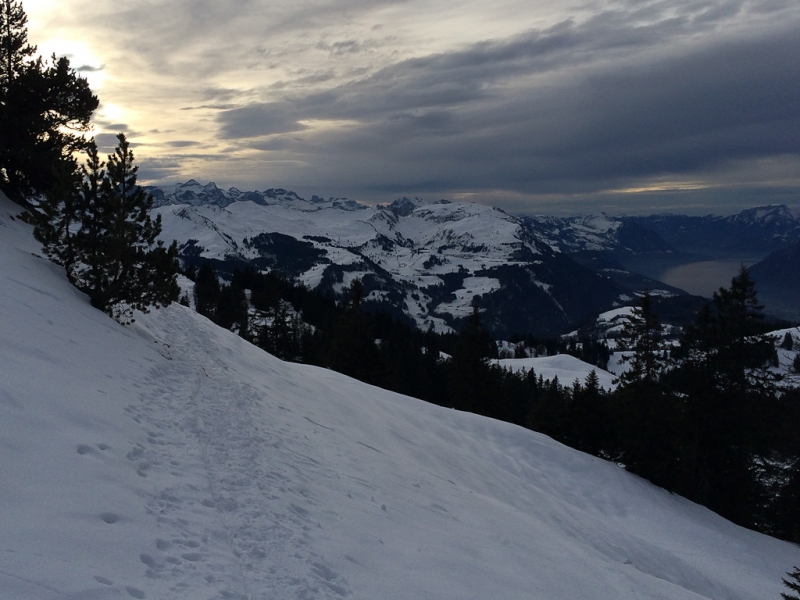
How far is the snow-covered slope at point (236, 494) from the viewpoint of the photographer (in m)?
5.55

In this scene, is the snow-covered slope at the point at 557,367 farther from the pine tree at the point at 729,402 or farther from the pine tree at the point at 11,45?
the pine tree at the point at 11,45

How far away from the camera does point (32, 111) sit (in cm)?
1791

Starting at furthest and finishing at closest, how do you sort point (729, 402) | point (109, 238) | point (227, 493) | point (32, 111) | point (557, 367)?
point (557, 367) < point (729, 402) < point (32, 111) < point (109, 238) < point (227, 493)

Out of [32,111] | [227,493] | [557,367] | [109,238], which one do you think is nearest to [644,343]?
[227,493]

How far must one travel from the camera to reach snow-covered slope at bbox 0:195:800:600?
18.2ft

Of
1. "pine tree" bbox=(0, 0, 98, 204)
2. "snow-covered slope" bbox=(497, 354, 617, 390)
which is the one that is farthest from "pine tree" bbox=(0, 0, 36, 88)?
"snow-covered slope" bbox=(497, 354, 617, 390)

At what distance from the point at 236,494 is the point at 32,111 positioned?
18.4m

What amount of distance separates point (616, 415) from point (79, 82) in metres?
31.9

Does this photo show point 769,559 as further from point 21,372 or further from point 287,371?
point 21,372

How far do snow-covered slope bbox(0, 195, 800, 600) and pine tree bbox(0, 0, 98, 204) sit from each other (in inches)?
73.2

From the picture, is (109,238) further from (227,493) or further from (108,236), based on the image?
(227,493)

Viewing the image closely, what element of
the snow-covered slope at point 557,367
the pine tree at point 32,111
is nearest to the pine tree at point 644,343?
the pine tree at point 32,111

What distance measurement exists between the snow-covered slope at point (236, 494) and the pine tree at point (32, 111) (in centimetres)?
186

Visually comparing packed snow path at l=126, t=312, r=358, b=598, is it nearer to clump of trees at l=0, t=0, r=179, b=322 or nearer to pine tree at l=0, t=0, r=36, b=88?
clump of trees at l=0, t=0, r=179, b=322
